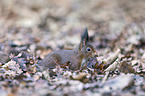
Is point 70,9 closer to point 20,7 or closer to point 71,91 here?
point 20,7

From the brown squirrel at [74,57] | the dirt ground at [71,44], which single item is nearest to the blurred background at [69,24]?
the dirt ground at [71,44]

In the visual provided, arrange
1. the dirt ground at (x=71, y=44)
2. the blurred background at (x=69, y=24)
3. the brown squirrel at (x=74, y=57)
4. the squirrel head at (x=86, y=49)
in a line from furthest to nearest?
the blurred background at (x=69, y=24)
the squirrel head at (x=86, y=49)
the brown squirrel at (x=74, y=57)
the dirt ground at (x=71, y=44)

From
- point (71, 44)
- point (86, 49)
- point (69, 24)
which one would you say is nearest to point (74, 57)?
point (86, 49)

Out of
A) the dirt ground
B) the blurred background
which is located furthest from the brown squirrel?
the blurred background

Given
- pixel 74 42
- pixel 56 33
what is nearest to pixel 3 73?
pixel 74 42

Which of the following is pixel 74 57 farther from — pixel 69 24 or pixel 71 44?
pixel 69 24

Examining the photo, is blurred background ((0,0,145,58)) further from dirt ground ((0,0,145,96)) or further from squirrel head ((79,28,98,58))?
squirrel head ((79,28,98,58))

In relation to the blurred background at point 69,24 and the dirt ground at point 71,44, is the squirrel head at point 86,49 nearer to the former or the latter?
the dirt ground at point 71,44
